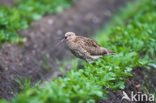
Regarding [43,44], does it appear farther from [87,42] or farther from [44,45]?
[87,42]

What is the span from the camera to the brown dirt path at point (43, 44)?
584cm

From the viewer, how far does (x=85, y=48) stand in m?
5.14

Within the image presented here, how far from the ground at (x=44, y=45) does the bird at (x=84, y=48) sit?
55 cm

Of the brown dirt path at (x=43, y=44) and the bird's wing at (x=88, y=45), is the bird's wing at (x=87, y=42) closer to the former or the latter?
the bird's wing at (x=88, y=45)

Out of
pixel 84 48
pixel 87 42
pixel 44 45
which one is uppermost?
pixel 44 45

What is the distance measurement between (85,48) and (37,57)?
213 centimetres

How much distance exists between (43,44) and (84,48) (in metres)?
2.54

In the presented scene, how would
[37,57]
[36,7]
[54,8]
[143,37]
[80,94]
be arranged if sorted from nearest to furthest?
[80,94]
[143,37]
[37,57]
[36,7]
[54,8]

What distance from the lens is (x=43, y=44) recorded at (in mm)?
7422

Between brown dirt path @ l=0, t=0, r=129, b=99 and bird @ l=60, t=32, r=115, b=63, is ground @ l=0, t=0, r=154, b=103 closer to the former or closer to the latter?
brown dirt path @ l=0, t=0, r=129, b=99

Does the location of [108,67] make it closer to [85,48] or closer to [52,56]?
[85,48]

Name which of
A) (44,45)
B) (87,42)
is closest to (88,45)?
(87,42)

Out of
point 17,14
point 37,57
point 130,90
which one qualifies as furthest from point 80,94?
point 17,14

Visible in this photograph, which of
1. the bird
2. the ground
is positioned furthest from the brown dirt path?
the bird
